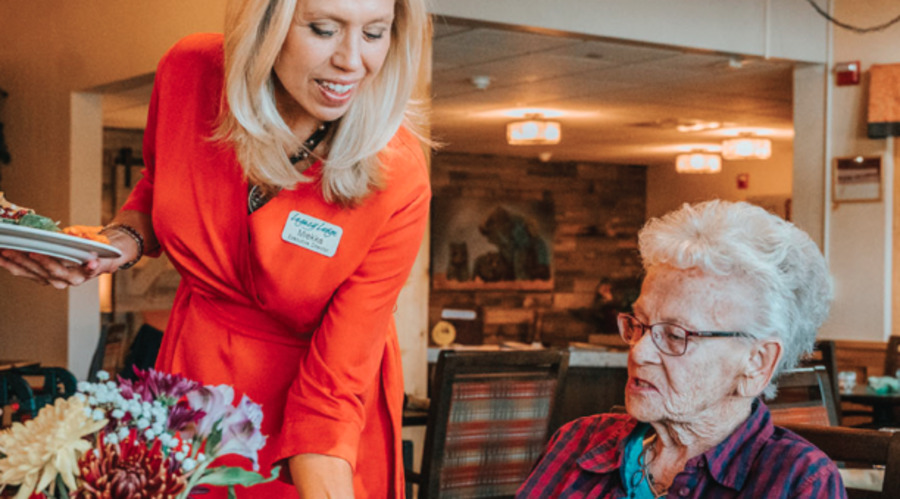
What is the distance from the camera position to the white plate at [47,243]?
3.64 ft

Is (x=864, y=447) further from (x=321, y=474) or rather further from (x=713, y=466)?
(x=321, y=474)

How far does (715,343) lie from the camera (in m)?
1.51

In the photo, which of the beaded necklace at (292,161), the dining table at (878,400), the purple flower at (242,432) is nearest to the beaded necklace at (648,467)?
the beaded necklace at (292,161)

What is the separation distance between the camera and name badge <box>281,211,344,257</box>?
1.41 m

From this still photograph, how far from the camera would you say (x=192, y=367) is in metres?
1.48

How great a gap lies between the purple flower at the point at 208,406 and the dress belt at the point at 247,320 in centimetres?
58

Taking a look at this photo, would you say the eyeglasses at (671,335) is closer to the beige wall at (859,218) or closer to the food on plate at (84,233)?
the food on plate at (84,233)

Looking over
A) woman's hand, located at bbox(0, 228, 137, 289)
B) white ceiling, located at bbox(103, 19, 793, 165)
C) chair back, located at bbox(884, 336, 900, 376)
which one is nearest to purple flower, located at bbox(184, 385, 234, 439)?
woman's hand, located at bbox(0, 228, 137, 289)

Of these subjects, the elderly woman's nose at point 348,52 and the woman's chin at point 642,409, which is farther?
the woman's chin at point 642,409

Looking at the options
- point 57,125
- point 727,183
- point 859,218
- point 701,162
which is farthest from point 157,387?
point 727,183

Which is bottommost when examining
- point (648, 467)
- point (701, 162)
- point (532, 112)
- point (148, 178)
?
point (648, 467)

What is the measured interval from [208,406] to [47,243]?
1.22ft

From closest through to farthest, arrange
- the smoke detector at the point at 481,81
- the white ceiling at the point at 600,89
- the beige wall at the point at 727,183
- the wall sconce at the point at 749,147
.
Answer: the white ceiling at the point at 600,89
the smoke detector at the point at 481,81
the wall sconce at the point at 749,147
the beige wall at the point at 727,183

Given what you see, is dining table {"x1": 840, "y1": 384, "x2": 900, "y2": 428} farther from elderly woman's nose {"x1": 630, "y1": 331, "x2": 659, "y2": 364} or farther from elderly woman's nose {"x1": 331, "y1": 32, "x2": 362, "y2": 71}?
elderly woman's nose {"x1": 331, "y1": 32, "x2": 362, "y2": 71}
